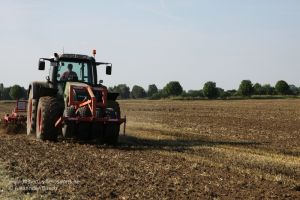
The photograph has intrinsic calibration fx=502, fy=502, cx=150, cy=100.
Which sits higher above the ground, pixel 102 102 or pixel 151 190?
pixel 102 102

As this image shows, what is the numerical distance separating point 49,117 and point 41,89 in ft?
4.51

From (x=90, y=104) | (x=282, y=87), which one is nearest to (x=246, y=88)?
(x=282, y=87)

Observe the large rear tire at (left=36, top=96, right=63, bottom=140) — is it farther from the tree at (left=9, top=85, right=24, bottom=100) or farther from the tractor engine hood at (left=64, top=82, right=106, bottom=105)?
the tree at (left=9, top=85, right=24, bottom=100)

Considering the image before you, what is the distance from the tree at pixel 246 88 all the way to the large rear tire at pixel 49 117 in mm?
80879

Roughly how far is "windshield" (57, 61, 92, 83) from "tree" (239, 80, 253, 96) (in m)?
79.4

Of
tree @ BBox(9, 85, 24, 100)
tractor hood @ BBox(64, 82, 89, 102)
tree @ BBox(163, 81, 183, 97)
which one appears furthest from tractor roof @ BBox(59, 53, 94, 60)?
tree @ BBox(163, 81, 183, 97)

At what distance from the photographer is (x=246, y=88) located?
3703 inches

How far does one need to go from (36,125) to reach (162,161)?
19.4ft

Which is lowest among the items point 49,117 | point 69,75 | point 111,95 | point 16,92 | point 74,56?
point 49,117

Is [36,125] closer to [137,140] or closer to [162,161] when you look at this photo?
[137,140]

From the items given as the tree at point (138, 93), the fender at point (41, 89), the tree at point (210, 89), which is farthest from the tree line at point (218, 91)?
the fender at point (41, 89)

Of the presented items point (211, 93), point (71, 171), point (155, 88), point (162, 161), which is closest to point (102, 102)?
point (162, 161)

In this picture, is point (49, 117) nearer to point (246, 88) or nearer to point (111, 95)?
point (111, 95)

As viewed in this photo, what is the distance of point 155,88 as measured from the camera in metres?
137
